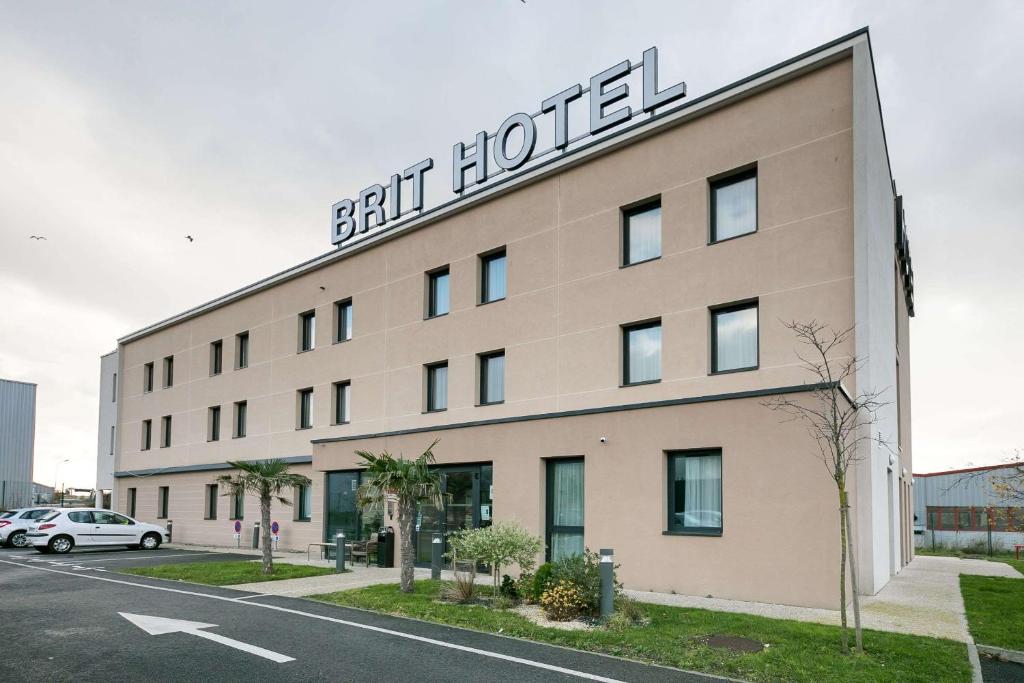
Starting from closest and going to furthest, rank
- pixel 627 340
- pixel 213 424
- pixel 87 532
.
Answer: pixel 627 340, pixel 87 532, pixel 213 424

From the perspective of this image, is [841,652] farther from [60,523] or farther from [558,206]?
[60,523]

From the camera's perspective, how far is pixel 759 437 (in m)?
14.0

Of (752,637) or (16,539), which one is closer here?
(752,637)

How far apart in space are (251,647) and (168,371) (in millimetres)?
30272

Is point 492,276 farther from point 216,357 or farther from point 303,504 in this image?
point 216,357

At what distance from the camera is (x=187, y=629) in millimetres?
11008

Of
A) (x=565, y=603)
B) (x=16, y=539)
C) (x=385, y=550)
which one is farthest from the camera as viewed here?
(x=16, y=539)

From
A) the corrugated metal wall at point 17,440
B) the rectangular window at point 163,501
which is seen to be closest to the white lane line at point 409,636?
the rectangular window at point 163,501

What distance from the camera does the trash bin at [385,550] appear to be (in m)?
20.2

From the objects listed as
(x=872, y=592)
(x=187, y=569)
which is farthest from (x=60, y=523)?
(x=872, y=592)

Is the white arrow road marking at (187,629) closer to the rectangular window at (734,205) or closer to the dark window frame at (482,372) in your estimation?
the dark window frame at (482,372)

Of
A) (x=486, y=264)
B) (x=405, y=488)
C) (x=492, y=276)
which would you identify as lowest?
(x=405, y=488)

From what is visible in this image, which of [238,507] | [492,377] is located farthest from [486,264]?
[238,507]

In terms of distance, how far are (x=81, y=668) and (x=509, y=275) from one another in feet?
45.8
